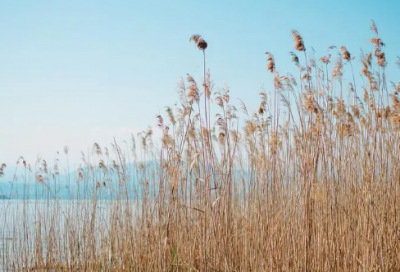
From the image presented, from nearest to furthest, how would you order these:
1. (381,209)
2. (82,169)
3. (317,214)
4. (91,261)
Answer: (317,214)
(381,209)
(91,261)
(82,169)

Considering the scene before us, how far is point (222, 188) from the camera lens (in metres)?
2.65

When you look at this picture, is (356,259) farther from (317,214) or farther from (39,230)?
(39,230)

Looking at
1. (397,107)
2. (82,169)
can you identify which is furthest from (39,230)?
(397,107)

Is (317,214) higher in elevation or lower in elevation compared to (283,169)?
lower

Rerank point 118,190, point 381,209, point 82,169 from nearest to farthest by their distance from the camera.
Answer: point 381,209 → point 118,190 → point 82,169

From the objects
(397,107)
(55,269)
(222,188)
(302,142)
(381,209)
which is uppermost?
(397,107)

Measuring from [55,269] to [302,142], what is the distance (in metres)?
3.07

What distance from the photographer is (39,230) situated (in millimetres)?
4410

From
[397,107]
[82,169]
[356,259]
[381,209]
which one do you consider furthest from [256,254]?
[82,169]

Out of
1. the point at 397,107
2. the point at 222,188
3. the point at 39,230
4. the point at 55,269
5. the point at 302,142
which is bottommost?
the point at 55,269

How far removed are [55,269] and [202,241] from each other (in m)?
2.54

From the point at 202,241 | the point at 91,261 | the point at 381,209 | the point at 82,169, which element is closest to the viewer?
the point at 202,241

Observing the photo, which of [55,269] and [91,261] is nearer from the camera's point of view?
[91,261]

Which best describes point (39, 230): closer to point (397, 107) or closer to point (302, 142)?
point (302, 142)
